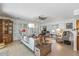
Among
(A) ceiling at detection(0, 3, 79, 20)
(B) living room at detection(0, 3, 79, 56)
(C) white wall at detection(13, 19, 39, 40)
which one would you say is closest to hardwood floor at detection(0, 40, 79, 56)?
(B) living room at detection(0, 3, 79, 56)

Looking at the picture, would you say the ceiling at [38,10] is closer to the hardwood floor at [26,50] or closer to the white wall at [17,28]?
the white wall at [17,28]

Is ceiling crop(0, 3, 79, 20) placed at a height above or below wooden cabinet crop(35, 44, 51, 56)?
above

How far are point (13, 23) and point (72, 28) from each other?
3.83 feet

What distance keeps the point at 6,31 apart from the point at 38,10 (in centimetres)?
77

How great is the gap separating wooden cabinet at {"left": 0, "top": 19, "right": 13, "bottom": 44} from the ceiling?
178mm

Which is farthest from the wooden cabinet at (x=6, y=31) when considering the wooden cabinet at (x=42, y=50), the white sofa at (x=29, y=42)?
the wooden cabinet at (x=42, y=50)

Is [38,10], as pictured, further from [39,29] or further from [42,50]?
[42,50]

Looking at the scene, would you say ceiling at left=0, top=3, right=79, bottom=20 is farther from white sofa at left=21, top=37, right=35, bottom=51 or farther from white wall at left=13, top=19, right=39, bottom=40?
white sofa at left=21, top=37, right=35, bottom=51

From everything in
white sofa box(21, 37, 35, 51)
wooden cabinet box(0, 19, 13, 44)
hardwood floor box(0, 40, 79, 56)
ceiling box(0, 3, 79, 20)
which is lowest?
hardwood floor box(0, 40, 79, 56)

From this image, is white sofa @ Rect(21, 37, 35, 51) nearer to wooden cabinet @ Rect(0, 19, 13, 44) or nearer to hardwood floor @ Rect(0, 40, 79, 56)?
hardwood floor @ Rect(0, 40, 79, 56)

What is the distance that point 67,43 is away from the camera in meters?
2.06

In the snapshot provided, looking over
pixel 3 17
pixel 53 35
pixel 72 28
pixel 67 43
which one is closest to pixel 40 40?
pixel 53 35

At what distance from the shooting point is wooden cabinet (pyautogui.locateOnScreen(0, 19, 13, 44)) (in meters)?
2.04

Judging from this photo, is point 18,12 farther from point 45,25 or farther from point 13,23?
point 45,25
